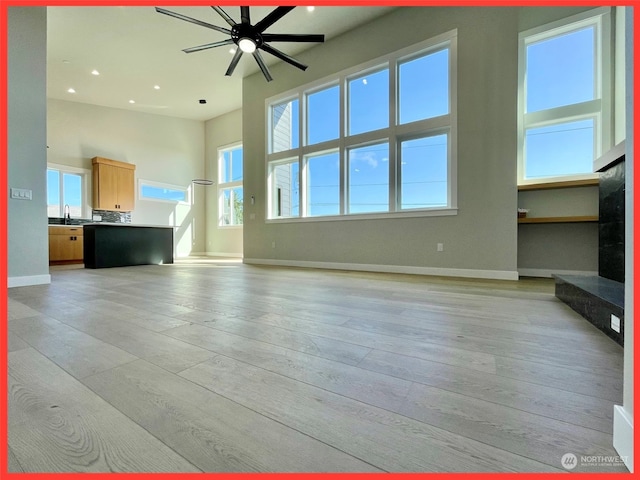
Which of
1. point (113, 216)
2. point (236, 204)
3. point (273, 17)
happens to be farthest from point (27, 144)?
point (236, 204)

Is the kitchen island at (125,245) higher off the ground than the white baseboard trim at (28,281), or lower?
Answer: higher

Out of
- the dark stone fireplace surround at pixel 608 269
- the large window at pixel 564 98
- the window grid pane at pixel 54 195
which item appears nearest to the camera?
the dark stone fireplace surround at pixel 608 269

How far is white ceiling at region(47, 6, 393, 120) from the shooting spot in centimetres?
428

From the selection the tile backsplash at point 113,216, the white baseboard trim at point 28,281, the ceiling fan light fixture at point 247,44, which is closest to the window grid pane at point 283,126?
the ceiling fan light fixture at point 247,44

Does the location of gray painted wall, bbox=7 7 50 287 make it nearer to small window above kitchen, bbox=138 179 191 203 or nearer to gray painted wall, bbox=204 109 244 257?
small window above kitchen, bbox=138 179 191 203

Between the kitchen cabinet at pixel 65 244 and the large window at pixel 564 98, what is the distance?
8483 mm

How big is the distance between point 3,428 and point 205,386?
0.49 m

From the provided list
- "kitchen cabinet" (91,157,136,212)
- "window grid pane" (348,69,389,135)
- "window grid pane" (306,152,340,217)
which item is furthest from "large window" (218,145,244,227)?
"window grid pane" (348,69,389,135)

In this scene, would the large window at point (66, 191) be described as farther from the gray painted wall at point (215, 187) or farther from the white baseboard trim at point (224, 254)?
the white baseboard trim at point (224, 254)

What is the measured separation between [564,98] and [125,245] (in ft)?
23.4

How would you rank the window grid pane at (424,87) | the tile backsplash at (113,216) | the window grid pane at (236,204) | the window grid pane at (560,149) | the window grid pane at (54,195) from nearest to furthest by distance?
the window grid pane at (560,149) → the window grid pane at (424,87) → the window grid pane at (54,195) → the tile backsplash at (113,216) → the window grid pane at (236,204)

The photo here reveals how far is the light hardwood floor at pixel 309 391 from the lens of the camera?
0.64m

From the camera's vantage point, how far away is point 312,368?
1062 mm

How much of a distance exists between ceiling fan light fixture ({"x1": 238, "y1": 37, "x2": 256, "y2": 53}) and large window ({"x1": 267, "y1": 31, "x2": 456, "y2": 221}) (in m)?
1.81
